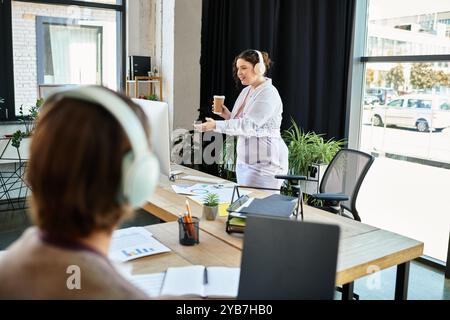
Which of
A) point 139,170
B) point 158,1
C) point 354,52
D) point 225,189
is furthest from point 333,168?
point 158,1

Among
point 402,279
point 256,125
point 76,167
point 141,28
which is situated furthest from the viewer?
point 141,28

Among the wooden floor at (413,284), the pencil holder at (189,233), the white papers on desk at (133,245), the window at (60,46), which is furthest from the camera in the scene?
the window at (60,46)

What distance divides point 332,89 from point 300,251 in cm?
344

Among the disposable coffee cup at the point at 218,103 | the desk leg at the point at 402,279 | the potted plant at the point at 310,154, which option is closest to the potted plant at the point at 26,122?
the disposable coffee cup at the point at 218,103

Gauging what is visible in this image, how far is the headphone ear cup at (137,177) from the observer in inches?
30.3

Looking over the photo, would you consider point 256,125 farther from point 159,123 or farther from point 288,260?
point 288,260

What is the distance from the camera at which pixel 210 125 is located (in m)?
2.78

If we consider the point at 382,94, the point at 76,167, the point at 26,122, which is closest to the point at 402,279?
the point at 76,167

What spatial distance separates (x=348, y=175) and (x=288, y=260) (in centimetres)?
189

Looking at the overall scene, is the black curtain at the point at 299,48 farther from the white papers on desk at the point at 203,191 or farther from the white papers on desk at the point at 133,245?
the white papers on desk at the point at 133,245

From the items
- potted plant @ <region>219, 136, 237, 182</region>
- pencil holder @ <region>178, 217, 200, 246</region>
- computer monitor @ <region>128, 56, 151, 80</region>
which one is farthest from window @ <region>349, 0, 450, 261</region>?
pencil holder @ <region>178, 217, 200, 246</region>

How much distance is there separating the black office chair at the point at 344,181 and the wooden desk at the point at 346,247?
19.0 inches

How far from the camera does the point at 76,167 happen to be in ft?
2.36

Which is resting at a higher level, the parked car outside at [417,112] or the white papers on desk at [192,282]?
the parked car outside at [417,112]
